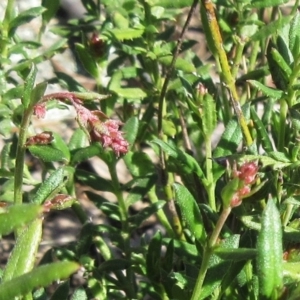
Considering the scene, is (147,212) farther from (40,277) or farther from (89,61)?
(40,277)

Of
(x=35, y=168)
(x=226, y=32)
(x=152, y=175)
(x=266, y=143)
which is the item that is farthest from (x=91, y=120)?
(x=35, y=168)

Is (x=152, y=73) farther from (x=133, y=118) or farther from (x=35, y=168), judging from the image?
(x=35, y=168)

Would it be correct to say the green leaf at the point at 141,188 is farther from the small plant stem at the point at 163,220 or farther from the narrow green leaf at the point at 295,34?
the narrow green leaf at the point at 295,34

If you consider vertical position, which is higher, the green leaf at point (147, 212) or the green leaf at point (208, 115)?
the green leaf at point (208, 115)

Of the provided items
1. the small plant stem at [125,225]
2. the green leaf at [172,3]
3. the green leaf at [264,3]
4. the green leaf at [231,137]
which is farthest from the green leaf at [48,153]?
the green leaf at [264,3]

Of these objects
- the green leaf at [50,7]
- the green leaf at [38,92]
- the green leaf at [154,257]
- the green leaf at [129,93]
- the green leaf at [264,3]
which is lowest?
the green leaf at [154,257]

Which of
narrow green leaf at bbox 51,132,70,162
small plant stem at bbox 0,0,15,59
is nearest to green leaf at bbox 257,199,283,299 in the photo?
narrow green leaf at bbox 51,132,70,162
